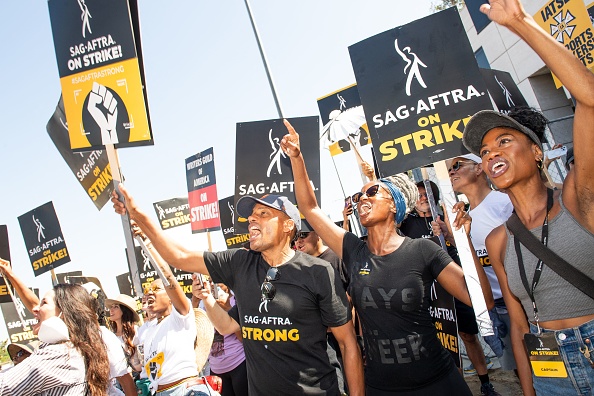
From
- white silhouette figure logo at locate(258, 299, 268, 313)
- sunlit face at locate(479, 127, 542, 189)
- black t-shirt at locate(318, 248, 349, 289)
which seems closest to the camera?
sunlit face at locate(479, 127, 542, 189)

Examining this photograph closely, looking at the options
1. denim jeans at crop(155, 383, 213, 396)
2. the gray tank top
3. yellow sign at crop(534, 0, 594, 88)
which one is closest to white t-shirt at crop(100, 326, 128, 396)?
denim jeans at crop(155, 383, 213, 396)

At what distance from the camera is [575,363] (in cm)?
181

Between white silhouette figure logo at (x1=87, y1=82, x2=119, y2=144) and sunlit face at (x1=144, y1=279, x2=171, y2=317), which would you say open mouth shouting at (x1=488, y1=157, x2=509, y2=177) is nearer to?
white silhouette figure logo at (x1=87, y1=82, x2=119, y2=144)

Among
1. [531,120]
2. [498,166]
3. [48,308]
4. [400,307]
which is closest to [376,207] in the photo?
[400,307]

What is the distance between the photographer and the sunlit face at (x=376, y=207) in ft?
9.93

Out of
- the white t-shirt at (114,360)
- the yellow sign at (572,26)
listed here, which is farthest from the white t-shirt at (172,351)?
the yellow sign at (572,26)

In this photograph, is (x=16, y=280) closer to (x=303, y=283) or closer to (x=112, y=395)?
(x=112, y=395)

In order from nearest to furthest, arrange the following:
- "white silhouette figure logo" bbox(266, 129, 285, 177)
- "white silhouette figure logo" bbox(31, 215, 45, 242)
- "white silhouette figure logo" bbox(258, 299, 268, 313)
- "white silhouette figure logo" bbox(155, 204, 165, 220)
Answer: "white silhouette figure logo" bbox(258, 299, 268, 313) < "white silhouette figure logo" bbox(266, 129, 285, 177) < "white silhouette figure logo" bbox(31, 215, 45, 242) < "white silhouette figure logo" bbox(155, 204, 165, 220)

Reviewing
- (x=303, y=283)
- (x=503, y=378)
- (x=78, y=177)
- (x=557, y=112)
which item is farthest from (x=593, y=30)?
(x=557, y=112)

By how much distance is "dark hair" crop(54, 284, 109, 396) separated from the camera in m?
2.89

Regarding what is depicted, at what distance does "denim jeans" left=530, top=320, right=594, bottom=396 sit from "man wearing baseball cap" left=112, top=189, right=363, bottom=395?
1.15 m

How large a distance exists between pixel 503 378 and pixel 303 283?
11.8ft

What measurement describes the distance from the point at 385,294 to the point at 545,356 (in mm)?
934

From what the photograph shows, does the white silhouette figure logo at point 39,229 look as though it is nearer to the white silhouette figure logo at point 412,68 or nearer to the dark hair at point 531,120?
the white silhouette figure logo at point 412,68
